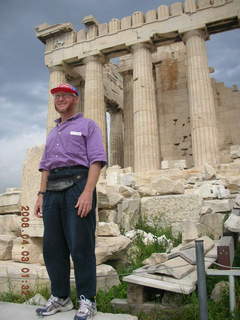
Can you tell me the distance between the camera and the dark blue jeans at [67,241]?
9.51 feet

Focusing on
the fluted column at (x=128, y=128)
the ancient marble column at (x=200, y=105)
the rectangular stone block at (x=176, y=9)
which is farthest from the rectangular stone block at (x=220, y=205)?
the rectangular stone block at (x=176, y=9)

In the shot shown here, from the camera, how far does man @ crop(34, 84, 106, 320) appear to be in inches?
114

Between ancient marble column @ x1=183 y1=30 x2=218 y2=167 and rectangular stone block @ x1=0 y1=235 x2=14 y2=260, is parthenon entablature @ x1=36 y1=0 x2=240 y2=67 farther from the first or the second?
rectangular stone block @ x1=0 y1=235 x2=14 y2=260

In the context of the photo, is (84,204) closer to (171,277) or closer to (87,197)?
(87,197)

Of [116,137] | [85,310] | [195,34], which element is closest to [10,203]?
[85,310]

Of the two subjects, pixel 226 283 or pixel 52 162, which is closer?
pixel 52 162

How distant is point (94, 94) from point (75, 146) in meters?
16.3

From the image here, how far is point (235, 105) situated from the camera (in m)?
21.1

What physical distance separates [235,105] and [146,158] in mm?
8506

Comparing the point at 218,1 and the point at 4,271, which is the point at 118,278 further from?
the point at 218,1

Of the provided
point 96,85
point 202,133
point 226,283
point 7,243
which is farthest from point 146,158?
point 226,283

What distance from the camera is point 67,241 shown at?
9.97ft

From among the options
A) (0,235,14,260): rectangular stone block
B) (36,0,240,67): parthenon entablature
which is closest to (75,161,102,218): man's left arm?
(0,235,14,260): rectangular stone block

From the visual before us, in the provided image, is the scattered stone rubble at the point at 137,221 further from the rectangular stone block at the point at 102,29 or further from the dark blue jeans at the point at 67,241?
the rectangular stone block at the point at 102,29
